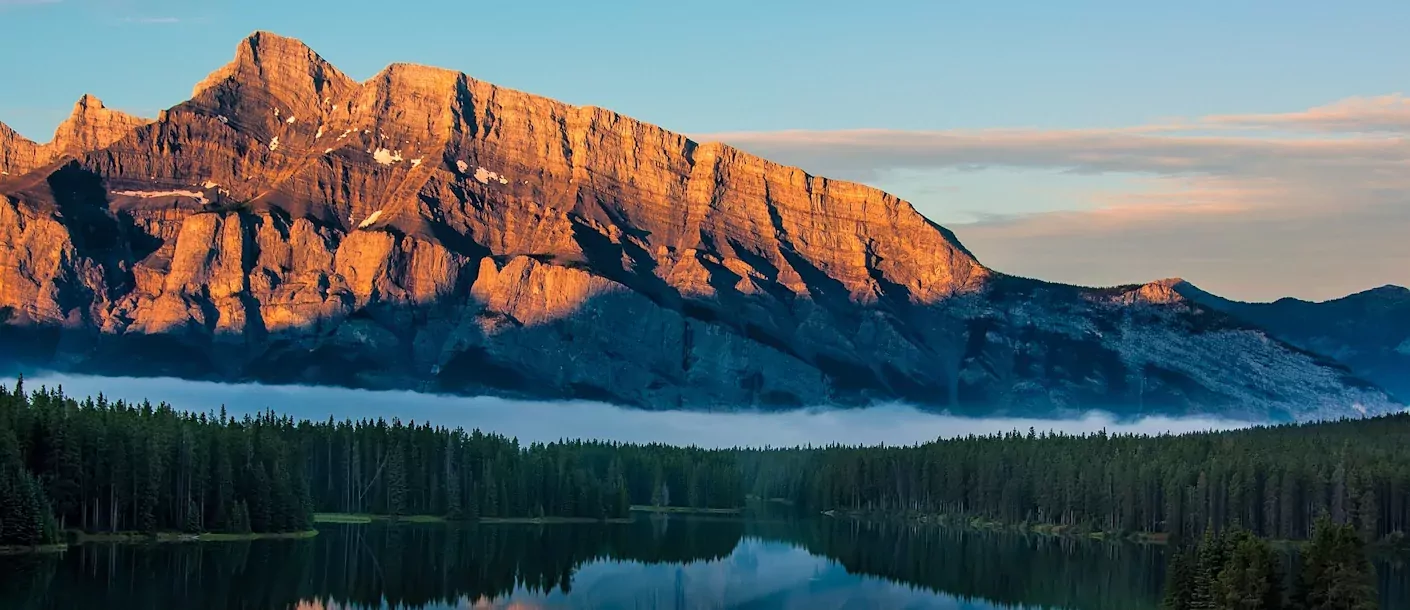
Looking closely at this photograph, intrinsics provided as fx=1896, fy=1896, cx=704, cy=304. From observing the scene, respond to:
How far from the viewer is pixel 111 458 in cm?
18012

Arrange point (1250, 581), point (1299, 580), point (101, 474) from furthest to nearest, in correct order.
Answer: point (101, 474), point (1299, 580), point (1250, 581)

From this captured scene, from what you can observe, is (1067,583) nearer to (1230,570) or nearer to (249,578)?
(1230,570)

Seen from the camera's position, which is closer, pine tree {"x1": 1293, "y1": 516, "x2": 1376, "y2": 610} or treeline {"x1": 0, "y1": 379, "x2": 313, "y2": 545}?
pine tree {"x1": 1293, "y1": 516, "x2": 1376, "y2": 610}

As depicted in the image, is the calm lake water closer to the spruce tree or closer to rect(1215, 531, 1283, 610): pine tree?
the spruce tree

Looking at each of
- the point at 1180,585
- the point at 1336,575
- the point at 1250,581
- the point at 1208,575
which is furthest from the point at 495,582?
the point at 1336,575

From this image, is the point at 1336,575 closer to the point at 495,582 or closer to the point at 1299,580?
the point at 1299,580

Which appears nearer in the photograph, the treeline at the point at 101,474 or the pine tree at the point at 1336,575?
the pine tree at the point at 1336,575

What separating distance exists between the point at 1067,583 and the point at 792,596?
86.9 ft

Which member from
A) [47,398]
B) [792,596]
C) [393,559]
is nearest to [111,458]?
[47,398]

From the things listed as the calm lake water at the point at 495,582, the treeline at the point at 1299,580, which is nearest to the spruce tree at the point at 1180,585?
the treeline at the point at 1299,580

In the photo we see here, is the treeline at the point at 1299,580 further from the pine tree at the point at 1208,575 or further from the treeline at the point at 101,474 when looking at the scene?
the treeline at the point at 101,474

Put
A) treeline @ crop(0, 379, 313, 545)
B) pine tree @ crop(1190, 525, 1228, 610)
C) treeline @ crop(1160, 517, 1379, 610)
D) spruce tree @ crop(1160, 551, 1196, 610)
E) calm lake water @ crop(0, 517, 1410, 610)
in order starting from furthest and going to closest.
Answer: treeline @ crop(0, 379, 313, 545), calm lake water @ crop(0, 517, 1410, 610), spruce tree @ crop(1160, 551, 1196, 610), pine tree @ crop(1190, 525, 1228, 610), treeline @ crop(1160, 517, 1379, 610)

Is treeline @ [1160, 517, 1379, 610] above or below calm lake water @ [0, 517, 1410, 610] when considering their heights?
above

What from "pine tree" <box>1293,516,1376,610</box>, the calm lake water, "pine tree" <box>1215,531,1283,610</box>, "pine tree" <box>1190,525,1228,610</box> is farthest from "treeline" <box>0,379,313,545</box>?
"pine tree" <box>1293,516,1376,610</box>
